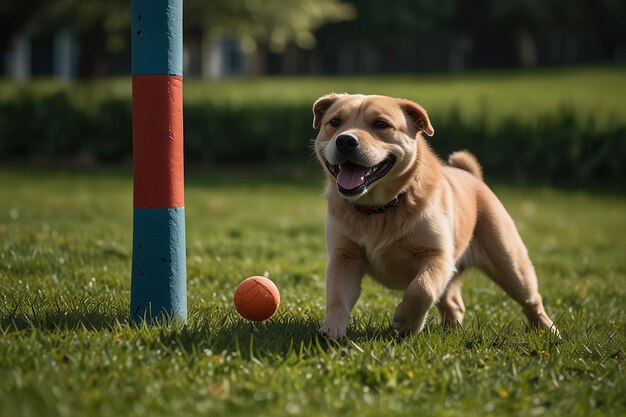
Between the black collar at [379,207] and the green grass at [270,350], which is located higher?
the black collar at [379,207]

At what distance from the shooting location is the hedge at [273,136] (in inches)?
671

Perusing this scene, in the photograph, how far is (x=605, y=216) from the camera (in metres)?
13.9

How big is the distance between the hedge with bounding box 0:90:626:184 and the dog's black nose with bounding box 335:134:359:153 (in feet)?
42.2

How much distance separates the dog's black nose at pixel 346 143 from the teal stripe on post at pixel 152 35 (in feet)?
3.43

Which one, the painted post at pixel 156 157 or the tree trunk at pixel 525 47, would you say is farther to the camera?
the tree trunk at pixel 525 47

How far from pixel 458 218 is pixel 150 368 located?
2448 millimetres

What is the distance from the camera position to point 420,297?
4.27 meters

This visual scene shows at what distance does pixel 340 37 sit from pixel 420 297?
4489cm

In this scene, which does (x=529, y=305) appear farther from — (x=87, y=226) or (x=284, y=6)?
(x=284, y=6)

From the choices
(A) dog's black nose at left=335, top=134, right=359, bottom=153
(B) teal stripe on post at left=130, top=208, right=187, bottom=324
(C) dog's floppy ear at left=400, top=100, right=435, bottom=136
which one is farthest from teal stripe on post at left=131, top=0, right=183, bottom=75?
(C) dog's floppy ear at left=400, top=100, right=435, bottom=136

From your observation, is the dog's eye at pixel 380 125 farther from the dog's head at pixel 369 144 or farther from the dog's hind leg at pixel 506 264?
the dog's hind leg at pixel 506 264

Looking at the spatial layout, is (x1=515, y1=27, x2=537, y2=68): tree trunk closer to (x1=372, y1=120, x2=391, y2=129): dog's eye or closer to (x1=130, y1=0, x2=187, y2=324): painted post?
(x1=372, y1=120, x2=391, y2=129): dog's eye

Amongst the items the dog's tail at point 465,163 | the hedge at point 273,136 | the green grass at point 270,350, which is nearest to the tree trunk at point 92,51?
the hedge at point 273,136

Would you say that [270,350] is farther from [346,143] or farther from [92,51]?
[92,51]
